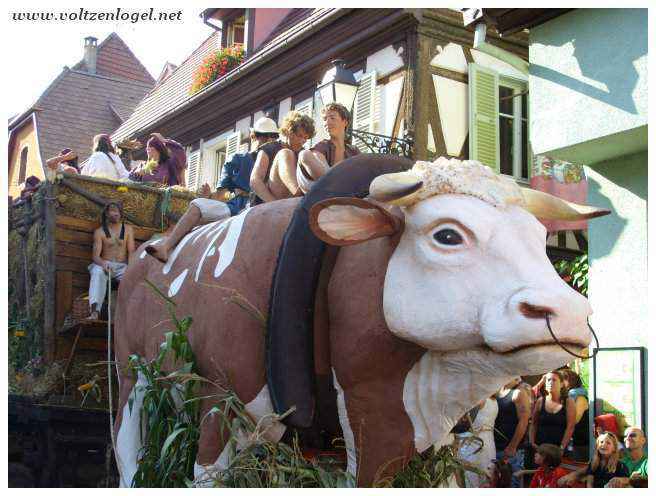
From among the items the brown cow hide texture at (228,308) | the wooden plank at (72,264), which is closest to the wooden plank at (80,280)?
the wooden plank at (72,264)

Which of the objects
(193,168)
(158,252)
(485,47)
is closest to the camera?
(158,252)

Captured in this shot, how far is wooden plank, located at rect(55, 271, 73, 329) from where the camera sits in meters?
6.48

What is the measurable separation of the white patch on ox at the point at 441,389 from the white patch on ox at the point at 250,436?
0.53m

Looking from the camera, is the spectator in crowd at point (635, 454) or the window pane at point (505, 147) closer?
the spectator in crowd at point (635, 454)

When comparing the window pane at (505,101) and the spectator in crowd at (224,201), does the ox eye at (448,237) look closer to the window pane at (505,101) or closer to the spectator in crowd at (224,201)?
the spectator in crowd at (224,201)

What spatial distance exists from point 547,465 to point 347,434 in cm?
312

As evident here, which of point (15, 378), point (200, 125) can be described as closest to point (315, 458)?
point (15, 378)

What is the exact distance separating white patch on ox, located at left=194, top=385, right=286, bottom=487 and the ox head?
2.08 feet

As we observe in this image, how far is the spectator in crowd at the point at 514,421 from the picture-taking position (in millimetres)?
6676

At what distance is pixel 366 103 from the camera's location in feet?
44.5

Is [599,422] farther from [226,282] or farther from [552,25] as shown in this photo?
[226,282]

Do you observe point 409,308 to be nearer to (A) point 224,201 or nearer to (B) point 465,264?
(B) point 465,264

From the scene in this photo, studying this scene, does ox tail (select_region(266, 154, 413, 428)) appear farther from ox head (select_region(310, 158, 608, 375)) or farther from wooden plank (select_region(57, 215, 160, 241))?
wooden plank (select_region(57, 215, 160, 241))

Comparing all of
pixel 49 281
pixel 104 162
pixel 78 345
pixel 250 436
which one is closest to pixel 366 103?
pixel 104 162
